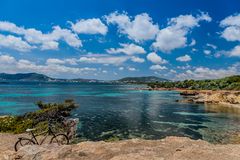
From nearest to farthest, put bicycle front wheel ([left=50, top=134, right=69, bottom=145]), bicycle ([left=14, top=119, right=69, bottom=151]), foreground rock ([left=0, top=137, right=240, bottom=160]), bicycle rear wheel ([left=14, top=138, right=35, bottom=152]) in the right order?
1. foreground rock ([left=0, top=137, right=240, bottom=160])
2. bicycle rear wheel ([left=14, top=138, right=35, bottom=152])
3. bicycle ([left=14, top=119, right=69, bottom=151])
4. bicycle front wheel ([left=50, top=134, right=69, bottom=145])

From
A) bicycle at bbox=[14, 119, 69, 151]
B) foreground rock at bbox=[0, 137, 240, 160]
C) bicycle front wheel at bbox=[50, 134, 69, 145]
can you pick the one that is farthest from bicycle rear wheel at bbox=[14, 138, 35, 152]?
foreground rock at bbox=[0, 137, 240, 160]

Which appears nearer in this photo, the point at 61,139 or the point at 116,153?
the point at 116,153

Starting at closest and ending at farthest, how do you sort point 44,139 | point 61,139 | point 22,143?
point 44,139, point 22,143, point 61,139

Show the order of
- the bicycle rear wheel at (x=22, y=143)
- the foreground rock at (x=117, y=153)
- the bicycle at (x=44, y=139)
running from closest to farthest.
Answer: the foreground rock at (x=117, y=153)
the bicycle rear wheel at (x=22, y=143)
the bicycle at (x=44, y=139)

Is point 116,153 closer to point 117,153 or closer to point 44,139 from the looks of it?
point 117,153

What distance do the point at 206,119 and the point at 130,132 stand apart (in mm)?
23401

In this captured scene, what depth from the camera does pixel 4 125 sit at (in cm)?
3831

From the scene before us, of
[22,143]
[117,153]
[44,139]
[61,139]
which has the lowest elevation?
A: [22,143]

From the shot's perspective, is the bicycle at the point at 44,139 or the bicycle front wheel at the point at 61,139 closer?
the bicycle at the point at 44,139

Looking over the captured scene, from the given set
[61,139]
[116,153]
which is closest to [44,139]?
[61,139]

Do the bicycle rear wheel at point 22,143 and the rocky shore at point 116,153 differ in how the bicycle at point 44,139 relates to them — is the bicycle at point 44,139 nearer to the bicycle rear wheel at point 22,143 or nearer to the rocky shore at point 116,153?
the bicycle rear wheel at point 22,143

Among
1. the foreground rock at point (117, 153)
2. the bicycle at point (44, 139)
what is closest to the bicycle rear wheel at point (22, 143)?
the bicycle at point (44, 139)

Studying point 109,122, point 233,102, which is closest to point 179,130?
point 109,122

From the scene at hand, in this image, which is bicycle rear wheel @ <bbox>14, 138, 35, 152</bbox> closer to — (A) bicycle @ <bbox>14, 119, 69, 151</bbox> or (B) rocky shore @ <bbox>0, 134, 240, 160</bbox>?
(A) bicycle @ <bbox>14, 119, 69, 151</bbox>
